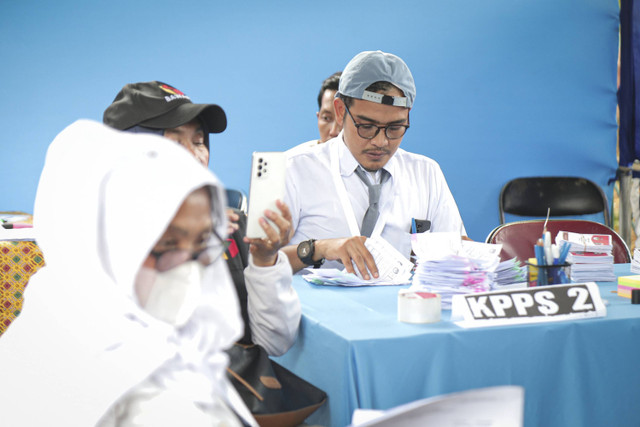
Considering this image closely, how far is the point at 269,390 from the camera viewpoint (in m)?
1.50

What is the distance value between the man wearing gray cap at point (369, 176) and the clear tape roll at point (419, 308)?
0.92 m

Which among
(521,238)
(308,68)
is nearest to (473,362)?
(521,238)

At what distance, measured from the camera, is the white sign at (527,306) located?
1.58 meters

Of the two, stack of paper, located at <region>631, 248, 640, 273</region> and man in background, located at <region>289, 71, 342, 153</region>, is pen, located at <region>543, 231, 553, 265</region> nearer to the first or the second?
stack of paper, located at <region>631, 248, 640, 273</region>

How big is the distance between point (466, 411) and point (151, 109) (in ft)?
4.13

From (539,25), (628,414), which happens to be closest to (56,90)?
(539,25)

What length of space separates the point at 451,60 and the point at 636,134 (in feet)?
4.67

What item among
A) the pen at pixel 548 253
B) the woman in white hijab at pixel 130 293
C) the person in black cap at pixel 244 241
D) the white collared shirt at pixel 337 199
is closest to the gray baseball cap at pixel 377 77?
the white collared shirt at pixel 337 199

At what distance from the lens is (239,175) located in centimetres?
434

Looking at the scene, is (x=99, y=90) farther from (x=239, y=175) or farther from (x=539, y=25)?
(x=539, y=25)

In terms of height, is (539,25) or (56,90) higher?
(539,25)

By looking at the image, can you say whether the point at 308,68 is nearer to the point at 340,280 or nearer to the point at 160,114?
the point at 340,280

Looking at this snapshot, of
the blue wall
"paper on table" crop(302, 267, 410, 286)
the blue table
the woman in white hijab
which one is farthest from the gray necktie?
the woman in white hijab

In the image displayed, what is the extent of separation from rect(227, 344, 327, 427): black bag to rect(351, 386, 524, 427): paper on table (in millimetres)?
639
